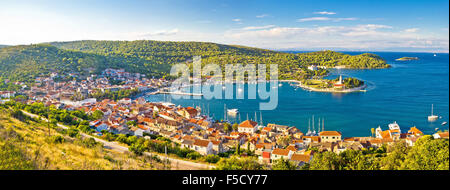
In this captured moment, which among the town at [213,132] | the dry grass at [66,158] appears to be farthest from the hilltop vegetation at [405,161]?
the dry grass at [66,158]

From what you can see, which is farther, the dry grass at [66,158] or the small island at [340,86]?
the small island at [340,86]

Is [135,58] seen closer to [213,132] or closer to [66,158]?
[213,132]

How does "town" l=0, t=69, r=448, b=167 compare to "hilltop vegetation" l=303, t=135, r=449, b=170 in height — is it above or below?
below

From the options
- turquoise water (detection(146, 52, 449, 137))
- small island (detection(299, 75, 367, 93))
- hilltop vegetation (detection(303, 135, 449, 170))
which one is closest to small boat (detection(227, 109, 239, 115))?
turquoise water (detection(146, 52, 449, 137))

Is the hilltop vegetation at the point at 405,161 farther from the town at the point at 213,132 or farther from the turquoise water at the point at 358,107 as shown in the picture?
the turquoise water at the point at 358,107

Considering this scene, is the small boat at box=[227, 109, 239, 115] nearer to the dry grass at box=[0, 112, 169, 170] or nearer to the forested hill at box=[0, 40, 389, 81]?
the dry grass at box=[0, 112, 169, 170]
